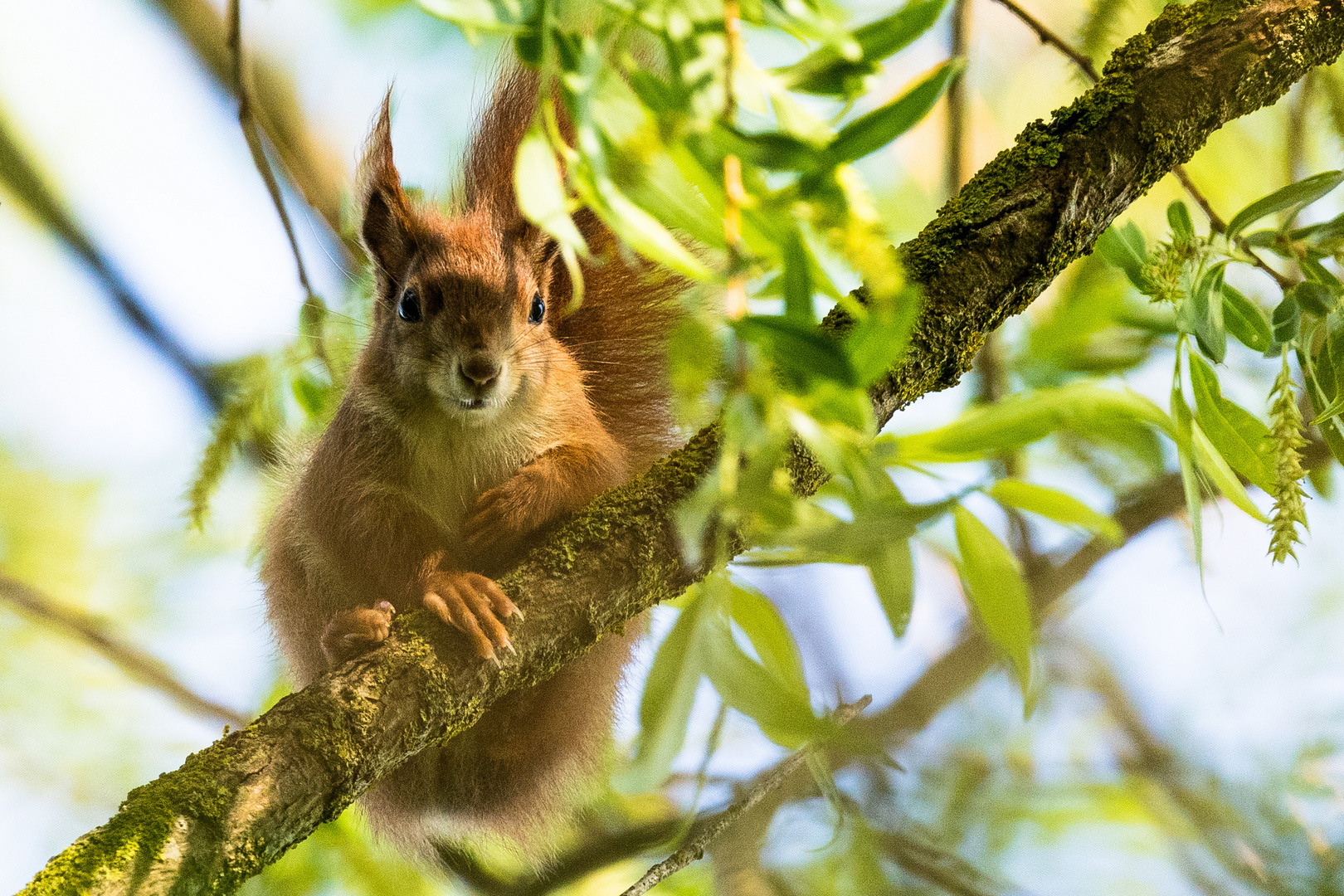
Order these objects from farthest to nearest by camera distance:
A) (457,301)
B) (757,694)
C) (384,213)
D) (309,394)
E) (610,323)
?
(309,394)
(610,323)
(384,213)
(457,301)
(757,694)

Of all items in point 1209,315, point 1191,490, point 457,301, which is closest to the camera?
point 1191,490

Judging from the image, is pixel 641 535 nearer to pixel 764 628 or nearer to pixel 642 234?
pixel 764 628

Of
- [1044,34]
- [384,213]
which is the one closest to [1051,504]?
[1044,34]

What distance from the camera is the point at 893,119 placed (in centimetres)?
59

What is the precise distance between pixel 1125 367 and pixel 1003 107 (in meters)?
1.64

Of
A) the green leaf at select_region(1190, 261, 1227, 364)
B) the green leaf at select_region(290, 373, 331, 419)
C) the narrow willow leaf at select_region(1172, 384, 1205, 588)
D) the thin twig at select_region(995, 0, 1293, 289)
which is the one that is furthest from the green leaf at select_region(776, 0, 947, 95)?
the green leaf at select_region(290, 373, 331, 419)

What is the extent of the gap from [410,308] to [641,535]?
90 cm

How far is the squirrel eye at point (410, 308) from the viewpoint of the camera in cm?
187

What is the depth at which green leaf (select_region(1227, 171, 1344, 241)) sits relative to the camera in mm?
1106

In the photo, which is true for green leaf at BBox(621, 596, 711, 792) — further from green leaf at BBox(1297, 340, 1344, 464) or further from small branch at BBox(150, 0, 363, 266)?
small branch at BBox(150, 0, 363, 266)

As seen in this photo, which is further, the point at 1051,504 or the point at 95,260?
the point at 95,260

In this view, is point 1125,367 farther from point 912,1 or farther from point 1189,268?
point 912,1

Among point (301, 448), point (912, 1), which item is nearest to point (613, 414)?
point (301, 448)

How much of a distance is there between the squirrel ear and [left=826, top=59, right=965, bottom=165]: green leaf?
1405mm
